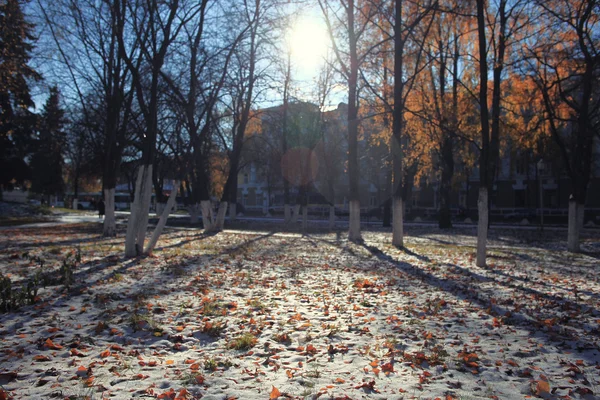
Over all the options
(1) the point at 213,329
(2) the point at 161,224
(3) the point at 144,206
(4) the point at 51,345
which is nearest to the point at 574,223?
(2) the point at 161,224

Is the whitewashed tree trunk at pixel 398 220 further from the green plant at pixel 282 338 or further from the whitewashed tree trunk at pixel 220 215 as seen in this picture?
the green plant at pixel 282 338

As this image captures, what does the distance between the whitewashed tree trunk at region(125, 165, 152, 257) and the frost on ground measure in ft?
5.44

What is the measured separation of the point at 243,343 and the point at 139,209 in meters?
7.52

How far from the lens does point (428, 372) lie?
395 cm

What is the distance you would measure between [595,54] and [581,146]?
3063mm

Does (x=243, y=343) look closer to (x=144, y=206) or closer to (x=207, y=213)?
(x=144, y=206)

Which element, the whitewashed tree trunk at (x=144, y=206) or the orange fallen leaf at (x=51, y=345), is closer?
the orange fallen leaf at (x=51, y=345)

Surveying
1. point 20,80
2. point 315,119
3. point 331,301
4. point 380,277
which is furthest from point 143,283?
point 315,119

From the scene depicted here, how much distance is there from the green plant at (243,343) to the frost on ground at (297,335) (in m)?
0.02

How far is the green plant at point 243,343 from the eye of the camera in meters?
4.54

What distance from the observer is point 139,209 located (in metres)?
11.1

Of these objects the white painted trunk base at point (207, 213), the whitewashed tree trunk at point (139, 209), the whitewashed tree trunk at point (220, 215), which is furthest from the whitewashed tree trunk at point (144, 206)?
the whitewashed tree trunk at point (220, 215)

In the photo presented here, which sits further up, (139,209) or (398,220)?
(139,209)

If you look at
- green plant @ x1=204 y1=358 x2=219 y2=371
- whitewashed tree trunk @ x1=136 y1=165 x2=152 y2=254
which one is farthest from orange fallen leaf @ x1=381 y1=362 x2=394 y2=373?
whitewashed tree trunk @ x1=136 y1=165 x2=152 y2=254
